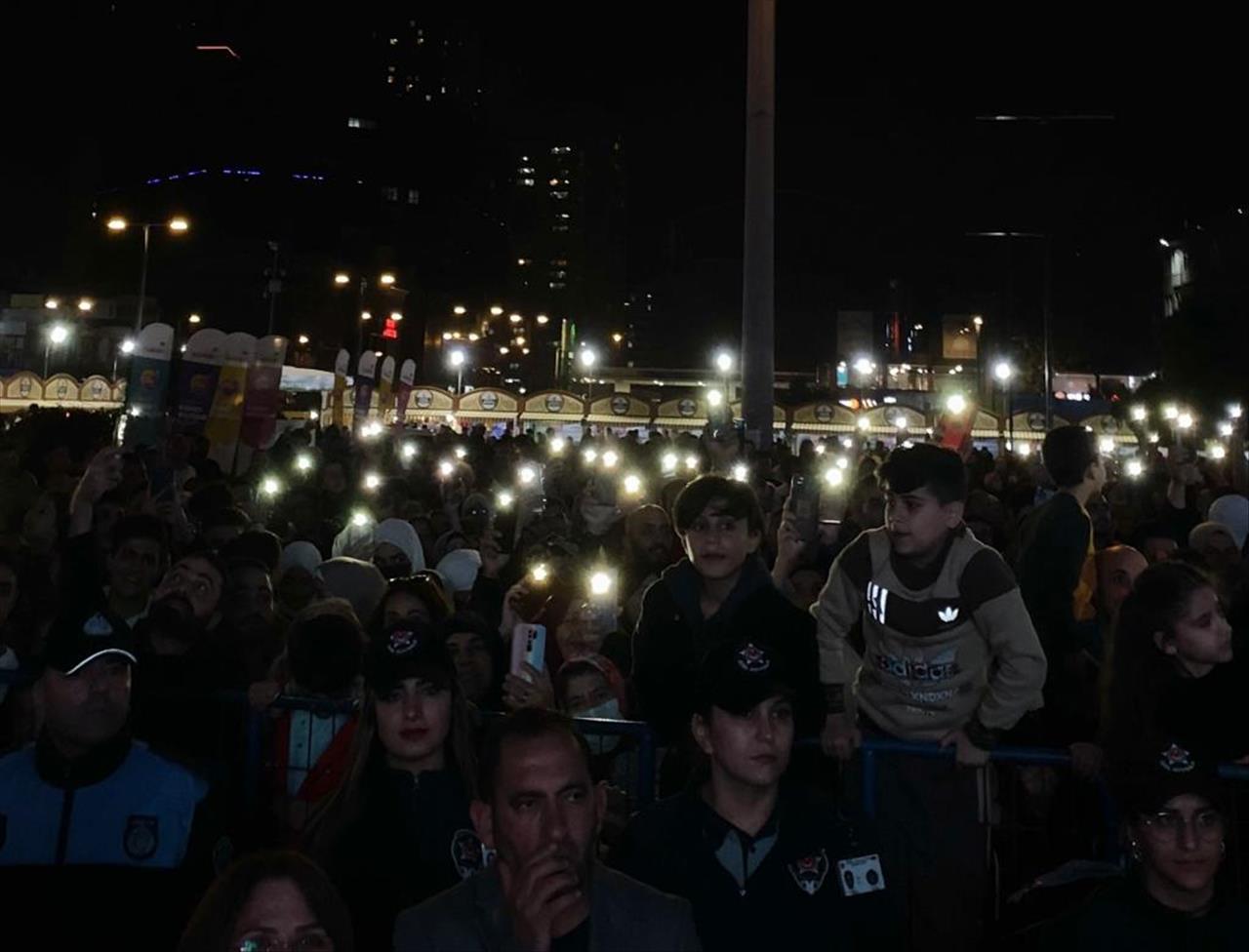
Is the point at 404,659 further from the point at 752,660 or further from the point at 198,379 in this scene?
the point at 198,379

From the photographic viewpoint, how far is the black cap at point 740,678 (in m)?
3.65

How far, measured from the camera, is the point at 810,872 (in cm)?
345

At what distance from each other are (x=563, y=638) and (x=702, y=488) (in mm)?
1861

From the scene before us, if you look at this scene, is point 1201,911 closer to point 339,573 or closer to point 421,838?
point 421,838

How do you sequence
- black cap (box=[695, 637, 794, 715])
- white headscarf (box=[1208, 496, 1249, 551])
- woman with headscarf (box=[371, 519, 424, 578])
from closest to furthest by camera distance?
black cap (box=[695, 637, 794, 715])
woman with headscarf (box=[371, 519, 424, 578])
white headscarf (box=[1208, 496, 1249, 551])

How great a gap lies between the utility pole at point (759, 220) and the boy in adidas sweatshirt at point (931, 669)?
51.5 feet

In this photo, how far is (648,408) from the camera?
3231 centimetres

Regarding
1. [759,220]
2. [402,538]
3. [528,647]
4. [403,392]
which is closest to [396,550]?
[402,538]

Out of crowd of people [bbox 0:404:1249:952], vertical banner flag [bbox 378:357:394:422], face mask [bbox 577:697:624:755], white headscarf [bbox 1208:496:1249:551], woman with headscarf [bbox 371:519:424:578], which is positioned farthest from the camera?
vertical banner flag [bbox 378:357:394:422]

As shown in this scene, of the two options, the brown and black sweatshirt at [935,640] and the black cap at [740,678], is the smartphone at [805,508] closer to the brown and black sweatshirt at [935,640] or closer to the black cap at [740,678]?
the brown and black sweatshirt at [935,640]

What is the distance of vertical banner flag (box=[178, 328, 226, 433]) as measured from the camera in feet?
44.1

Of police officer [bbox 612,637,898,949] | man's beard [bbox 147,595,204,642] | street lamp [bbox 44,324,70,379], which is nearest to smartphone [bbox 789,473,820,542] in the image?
police officer [bbox 612,637,898,949]

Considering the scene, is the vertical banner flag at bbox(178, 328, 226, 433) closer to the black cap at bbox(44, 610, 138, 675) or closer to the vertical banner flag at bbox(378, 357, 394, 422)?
the vertical banner flag at bbox(378, 357, 394, 422)

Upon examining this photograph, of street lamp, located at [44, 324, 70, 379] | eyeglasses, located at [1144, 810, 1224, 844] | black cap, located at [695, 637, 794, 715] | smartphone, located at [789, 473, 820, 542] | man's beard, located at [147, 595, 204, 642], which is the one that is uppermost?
street lamp, located at [44, 324, 70, 379]
